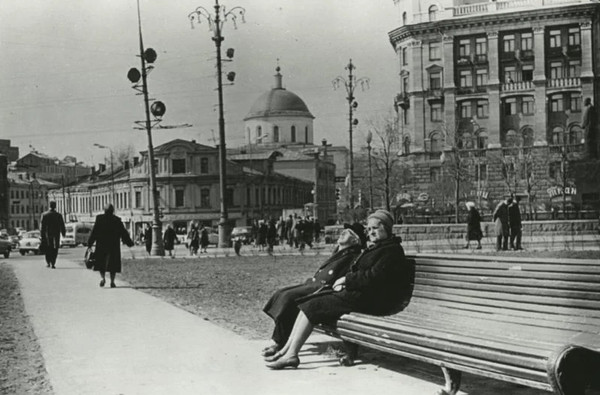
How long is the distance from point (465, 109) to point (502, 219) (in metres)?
50.5

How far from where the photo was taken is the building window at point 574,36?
6981cm

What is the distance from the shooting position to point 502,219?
25.6 m

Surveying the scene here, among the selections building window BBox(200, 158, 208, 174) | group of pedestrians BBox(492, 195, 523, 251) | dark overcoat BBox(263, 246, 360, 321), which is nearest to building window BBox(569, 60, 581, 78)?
building window BBox(200, 158, 208, 174)

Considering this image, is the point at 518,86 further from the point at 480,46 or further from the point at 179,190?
the point at 179,190

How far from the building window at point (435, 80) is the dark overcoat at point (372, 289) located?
6957cm

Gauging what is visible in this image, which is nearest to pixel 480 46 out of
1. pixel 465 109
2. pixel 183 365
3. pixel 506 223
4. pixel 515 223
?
pixel 465 109

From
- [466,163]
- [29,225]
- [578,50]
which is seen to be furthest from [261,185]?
[29,225]

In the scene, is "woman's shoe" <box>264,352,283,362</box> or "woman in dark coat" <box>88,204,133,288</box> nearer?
"woman's shoe" <box>264,352,283,362</box>

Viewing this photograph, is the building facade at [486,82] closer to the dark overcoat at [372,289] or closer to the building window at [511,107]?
the building window at [511,107]

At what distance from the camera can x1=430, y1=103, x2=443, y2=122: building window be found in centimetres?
7506

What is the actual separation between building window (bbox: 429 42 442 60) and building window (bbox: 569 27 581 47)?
36.9 ft

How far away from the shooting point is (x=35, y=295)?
1430 cm

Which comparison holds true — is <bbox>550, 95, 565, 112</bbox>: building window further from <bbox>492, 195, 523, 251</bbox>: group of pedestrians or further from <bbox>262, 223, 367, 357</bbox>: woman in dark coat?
<bbox>262, 223, 367, 357</bbox>: woman in dark coat

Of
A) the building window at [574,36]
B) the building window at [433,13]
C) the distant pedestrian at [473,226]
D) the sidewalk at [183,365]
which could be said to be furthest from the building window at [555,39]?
the sidewalk at [183,365]
